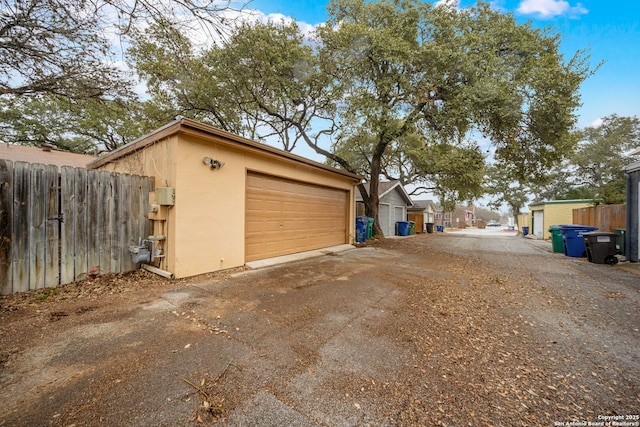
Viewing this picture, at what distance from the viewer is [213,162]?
4773 millimetres

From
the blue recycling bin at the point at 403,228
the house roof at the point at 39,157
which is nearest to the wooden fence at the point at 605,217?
the blue recycling bin at the point at 403,228

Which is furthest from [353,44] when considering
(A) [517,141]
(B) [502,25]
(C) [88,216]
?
(C) [88,216]

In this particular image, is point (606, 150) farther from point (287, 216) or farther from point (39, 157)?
point (39, 157)

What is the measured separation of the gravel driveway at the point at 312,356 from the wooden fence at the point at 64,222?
300 mm

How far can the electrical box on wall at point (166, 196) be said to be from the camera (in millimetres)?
4195

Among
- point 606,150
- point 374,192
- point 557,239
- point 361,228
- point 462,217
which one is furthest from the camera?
point 462,217

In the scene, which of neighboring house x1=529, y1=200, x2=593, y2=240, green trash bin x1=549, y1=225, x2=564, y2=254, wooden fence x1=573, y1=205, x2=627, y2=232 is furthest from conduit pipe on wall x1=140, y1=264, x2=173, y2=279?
neighboring house x1=529, y1=200, x2=593, y2=240

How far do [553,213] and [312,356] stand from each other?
20640mm

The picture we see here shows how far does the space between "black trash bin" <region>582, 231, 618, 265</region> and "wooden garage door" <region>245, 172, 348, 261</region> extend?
7.46 meters

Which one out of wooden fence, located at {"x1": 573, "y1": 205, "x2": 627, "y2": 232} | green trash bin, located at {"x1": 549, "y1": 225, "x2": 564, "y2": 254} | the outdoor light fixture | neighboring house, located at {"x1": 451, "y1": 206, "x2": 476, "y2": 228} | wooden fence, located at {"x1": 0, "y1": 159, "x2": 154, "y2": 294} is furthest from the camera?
neighboring house, located at {"x1": 451, "y1": 206, "x2": 476, "y2": 228}

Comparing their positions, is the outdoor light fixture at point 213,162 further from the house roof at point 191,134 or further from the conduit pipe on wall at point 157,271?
the conduit pipe on wall at point 157,271

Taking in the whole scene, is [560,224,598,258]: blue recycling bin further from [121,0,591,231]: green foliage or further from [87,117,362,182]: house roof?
[87,117,362,182]: house roof

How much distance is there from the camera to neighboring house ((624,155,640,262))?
6.65 m

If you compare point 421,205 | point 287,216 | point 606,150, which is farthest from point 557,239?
point 606,150
